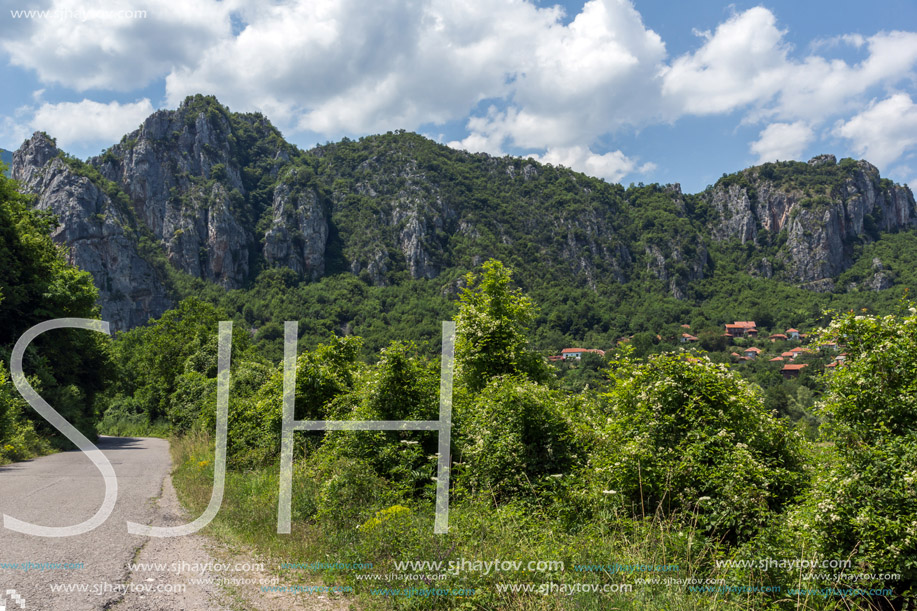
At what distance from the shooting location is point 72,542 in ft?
18.2

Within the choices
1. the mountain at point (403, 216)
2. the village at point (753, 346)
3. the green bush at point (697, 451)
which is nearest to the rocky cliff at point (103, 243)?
the mountain at point (403, 216)

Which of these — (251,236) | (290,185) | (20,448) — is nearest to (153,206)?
(251,236)

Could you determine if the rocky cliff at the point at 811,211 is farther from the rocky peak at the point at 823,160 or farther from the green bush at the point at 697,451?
the green bush at the point at 697,451

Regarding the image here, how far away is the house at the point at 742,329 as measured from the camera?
99262 mm

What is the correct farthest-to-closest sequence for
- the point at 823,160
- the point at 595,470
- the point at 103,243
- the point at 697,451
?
1. the point at 823,160
2. the point at 103,243
3. the point at 595,470
4. the point at 697,451

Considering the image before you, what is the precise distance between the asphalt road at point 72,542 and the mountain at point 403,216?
97431 millimetres

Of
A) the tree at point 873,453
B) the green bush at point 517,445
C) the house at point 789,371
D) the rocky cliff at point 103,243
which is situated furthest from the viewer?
the rocky cliff at point 103,243

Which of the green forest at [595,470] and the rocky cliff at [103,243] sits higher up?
the rocky cliff at [103,243]

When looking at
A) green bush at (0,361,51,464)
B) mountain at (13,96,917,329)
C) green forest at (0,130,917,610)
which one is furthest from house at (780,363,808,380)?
green bush at (0,361,51,464)

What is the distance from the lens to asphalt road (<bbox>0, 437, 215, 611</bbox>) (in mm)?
4180

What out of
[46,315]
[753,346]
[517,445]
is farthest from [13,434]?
[753,346]

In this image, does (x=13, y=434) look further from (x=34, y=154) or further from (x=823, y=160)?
(x=823, y=160)

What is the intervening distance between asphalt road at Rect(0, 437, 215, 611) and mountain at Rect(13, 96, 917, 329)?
97.4 meters

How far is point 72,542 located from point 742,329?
4429 inches
